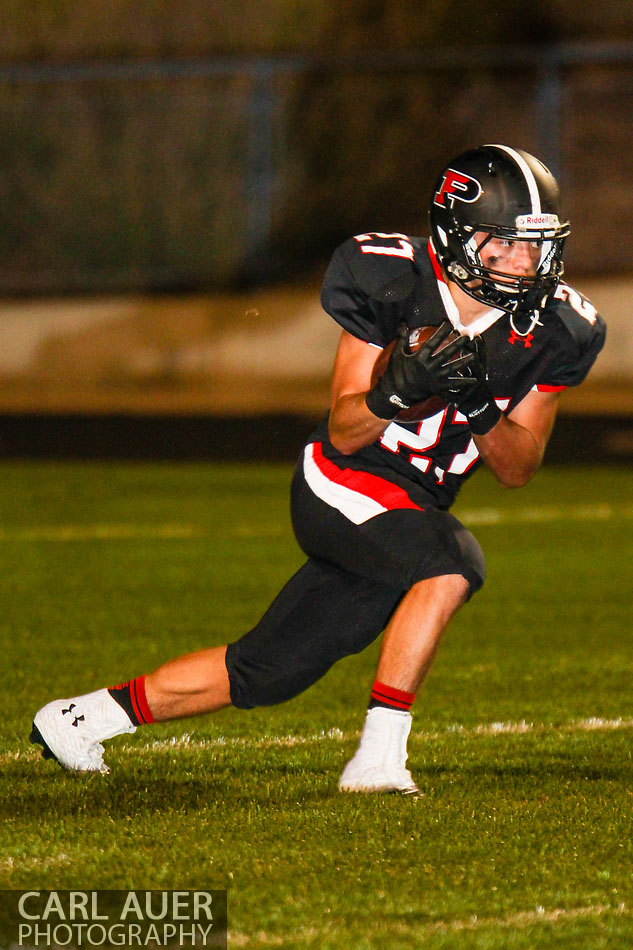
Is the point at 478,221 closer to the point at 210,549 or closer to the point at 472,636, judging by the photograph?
the point at 472,636

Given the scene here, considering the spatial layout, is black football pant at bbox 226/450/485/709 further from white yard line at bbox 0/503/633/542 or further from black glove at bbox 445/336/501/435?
white yard line at bbox 0/503/633/542

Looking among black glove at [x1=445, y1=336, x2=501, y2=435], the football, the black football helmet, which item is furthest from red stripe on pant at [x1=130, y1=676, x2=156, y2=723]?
the black football helmet

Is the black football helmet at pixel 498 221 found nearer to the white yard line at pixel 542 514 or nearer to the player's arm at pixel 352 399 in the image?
the player's arm at pixel 352 399

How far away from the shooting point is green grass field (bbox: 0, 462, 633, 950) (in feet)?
9.99

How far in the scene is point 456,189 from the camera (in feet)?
12.8

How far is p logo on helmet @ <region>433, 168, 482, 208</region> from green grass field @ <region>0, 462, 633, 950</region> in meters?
1.37

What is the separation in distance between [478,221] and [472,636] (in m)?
2.63

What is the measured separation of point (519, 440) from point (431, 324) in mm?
351

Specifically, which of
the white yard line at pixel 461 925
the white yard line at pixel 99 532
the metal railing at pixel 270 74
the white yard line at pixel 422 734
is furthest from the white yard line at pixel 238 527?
the metal railing at pixel 270 74

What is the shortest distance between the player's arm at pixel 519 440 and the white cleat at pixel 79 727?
3.49 feet

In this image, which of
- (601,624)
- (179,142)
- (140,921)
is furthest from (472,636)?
(179,142)

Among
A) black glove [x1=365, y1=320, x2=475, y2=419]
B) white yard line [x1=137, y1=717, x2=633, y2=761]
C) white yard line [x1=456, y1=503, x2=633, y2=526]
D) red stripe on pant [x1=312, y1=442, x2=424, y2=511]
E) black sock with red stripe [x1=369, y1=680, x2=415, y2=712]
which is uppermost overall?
black glove [x1=365, y1=320, x2=475, y2=419]

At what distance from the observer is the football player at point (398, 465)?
3.78 m

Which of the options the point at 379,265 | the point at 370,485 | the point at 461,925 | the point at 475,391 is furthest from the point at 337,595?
the point at 461,925
